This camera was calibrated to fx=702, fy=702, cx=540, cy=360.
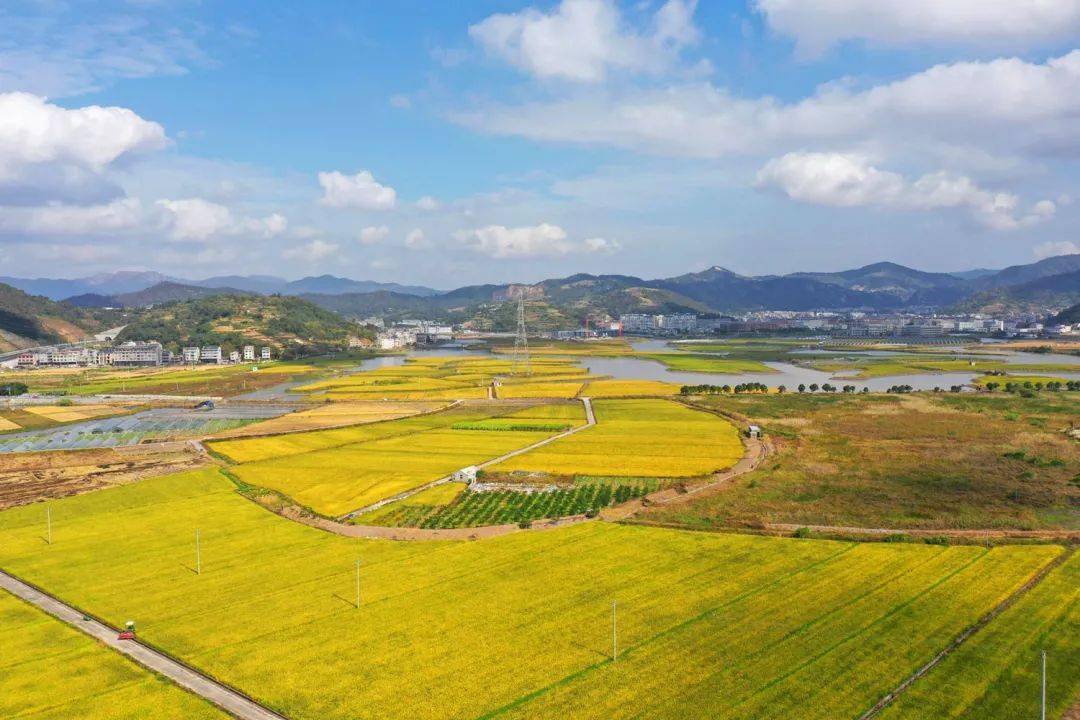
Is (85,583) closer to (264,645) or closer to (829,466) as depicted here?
(264,645)

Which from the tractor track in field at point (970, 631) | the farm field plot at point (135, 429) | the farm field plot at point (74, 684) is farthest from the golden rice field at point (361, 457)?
the tractor track in field at point (970, 631)

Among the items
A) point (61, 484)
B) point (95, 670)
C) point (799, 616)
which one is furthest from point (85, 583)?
point (799, 616)

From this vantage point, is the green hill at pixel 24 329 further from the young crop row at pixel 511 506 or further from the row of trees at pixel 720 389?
the young crop row at pixel 511 506

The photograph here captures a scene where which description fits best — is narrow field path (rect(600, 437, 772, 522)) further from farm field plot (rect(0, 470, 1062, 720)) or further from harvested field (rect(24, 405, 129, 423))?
harvested field (rect(24, 405, 129, 423))

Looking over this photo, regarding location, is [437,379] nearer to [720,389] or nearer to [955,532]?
[720,389]

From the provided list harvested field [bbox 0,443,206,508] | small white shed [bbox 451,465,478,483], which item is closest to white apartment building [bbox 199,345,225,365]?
harvested field [bbox 0,443,206,508]
